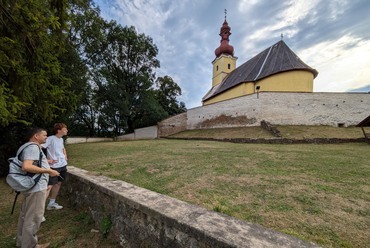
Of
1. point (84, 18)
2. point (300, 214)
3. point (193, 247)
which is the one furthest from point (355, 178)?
point (84, 18)

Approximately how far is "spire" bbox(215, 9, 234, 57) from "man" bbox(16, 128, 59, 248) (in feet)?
122

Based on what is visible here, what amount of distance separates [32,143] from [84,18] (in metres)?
15.4

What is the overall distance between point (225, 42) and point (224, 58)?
3624mm

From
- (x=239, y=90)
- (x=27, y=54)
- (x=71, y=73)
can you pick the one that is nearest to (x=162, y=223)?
(x=27, y=54)

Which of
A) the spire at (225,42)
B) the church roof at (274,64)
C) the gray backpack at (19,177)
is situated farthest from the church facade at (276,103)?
the gray backpack at (19,177)

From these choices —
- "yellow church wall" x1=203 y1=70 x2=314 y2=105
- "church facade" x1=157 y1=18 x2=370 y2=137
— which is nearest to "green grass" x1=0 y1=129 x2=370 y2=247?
"church facade" x1=157 y1=18 x2=370 y2=137

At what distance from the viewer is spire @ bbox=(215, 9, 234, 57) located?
34.9 metres

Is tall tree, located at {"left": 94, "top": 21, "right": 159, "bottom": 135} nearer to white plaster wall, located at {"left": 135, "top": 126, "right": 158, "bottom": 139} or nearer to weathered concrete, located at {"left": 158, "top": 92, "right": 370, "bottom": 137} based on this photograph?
white plaster wall, located at {"left": 135, "top": 126, "right": 158, "bottom": 139}

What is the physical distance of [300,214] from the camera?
218cm

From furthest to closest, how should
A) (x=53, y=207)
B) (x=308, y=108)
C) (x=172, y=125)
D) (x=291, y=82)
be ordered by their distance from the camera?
1. (x=172, y=125)
2. (x=291, y=82)
3. (x=308, y=108)
4. (x=53, y=207)

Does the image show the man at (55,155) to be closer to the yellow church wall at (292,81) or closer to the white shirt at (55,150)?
the white shirt at (55,150)

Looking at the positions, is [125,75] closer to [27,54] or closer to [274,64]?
[274,64]

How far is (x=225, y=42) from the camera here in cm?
3538

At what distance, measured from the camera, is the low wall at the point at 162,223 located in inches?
51.3
